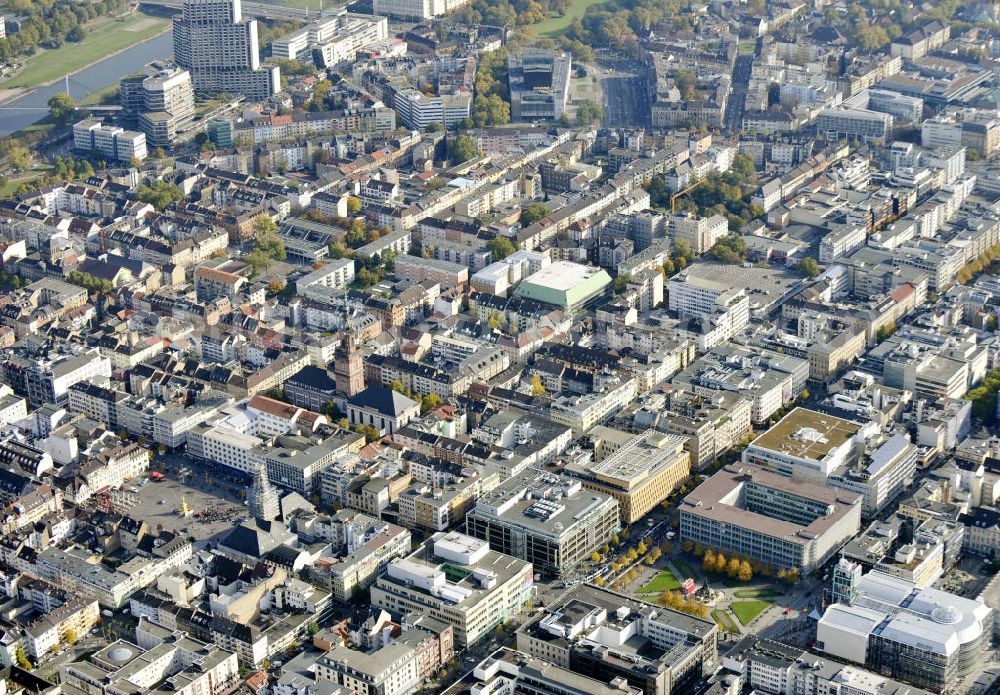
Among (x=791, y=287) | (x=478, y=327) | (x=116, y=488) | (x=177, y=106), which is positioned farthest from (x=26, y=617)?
(x=177, y=106)

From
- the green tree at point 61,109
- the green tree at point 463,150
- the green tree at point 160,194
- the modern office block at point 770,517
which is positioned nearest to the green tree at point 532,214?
the green tree at point 463,150

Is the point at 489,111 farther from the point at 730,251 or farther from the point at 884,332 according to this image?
the point at 884,332

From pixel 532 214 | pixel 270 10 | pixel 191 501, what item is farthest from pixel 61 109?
pixel 191 501

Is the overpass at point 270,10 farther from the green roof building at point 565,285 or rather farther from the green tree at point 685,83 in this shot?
the green roof building at point 565,285

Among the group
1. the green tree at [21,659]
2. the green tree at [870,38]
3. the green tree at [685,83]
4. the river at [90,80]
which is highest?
the green tree at [870,38]

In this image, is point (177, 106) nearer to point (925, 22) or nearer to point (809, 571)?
point (925, 22)

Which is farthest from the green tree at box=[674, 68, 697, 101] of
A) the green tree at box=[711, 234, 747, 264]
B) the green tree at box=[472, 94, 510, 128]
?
the green tree at box=[711, 234, 747, 264]
